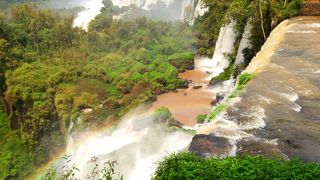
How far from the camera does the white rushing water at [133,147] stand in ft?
42.9

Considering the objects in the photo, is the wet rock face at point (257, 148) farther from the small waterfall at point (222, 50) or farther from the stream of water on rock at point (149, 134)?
the small waterfall at point (222, 50)

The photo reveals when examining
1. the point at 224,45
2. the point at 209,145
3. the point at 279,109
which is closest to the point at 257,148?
the point at 209,145

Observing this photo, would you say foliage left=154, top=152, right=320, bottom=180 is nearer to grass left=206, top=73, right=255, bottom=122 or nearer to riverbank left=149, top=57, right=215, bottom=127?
grass left=206, top=73, right=255, bottom=122

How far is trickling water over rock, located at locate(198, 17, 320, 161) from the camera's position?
628 centimetres

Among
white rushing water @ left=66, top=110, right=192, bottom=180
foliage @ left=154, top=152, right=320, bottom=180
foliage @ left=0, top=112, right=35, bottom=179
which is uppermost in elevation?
foliage @ left=154, top=152, right=320, bottom=180

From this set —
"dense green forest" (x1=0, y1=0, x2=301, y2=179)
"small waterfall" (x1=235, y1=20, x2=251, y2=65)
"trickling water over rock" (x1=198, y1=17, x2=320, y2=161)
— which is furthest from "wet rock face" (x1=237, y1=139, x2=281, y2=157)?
"small waterfall" (x1=235, y1=20, x2=251, y2=65)

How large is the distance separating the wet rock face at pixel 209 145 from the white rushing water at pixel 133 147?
5.25 m

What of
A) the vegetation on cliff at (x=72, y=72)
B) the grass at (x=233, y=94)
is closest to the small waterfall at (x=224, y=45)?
the vegetation on cliff at (x=72, y=72)

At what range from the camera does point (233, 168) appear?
5297 mm

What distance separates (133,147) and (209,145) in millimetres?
9857

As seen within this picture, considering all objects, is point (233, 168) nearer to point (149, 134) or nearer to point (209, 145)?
point (209, 145)

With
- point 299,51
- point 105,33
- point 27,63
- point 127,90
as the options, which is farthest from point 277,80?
point 105,33

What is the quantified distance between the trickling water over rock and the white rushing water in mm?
4114

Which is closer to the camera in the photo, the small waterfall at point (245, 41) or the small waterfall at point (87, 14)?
the small waterfall at point (245, 41)
